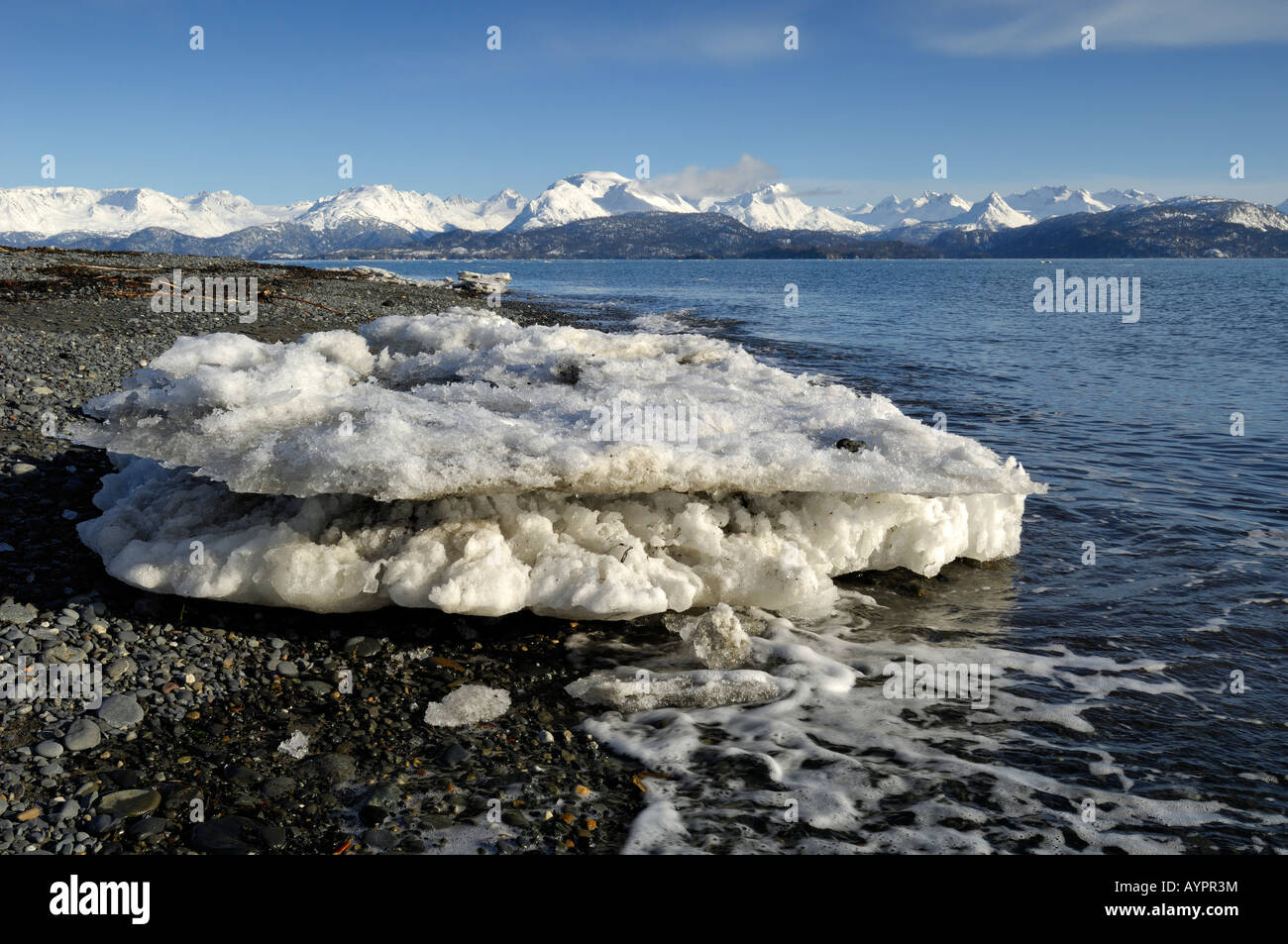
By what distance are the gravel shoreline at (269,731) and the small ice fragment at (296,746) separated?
0.14 ft

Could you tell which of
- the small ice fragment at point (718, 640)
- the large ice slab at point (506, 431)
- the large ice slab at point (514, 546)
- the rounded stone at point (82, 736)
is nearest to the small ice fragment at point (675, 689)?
the small ice fragment at point (718, 640)

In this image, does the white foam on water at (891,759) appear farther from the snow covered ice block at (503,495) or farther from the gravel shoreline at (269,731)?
the snow covered ice block at (503,495)

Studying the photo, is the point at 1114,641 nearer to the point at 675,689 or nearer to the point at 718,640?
the point at 718,640

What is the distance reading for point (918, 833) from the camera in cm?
444

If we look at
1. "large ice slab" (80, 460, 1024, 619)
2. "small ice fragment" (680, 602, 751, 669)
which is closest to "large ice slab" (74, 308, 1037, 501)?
"large ice slab" (80, 460, 1024, 619)

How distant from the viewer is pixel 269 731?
517cm

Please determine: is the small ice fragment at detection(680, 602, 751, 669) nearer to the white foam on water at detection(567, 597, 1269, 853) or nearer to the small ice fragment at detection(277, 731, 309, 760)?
the white foam on water at detection(567, 597, 1269, 853)

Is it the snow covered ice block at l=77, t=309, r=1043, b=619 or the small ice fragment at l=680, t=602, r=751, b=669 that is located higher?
the snow covered ice block at l=77, t=309, r=1043, b=619

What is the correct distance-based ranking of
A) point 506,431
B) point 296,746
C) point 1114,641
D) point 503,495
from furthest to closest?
point 503,495 < point 1114,641 < point 506,431 < point 296,746

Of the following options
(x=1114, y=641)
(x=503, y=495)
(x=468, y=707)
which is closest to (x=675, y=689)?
(x=468, y=707)

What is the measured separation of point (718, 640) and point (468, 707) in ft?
6.93

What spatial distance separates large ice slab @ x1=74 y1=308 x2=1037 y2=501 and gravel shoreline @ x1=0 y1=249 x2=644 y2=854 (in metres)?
1.26

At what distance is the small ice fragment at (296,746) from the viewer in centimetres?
494

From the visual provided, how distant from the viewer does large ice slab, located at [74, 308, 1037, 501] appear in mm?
6109
